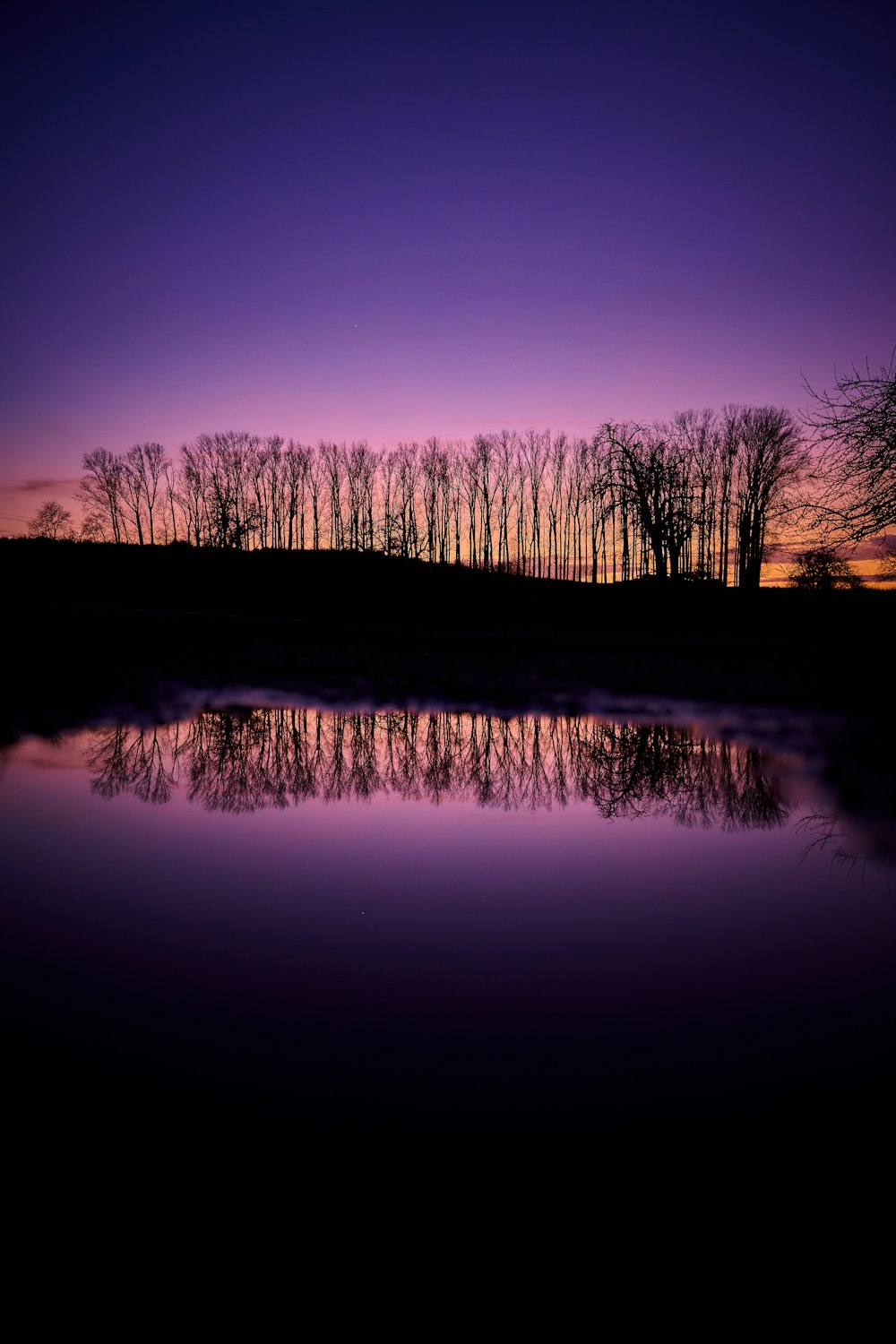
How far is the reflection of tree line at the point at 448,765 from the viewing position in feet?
21.0

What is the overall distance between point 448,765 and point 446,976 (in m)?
4.39

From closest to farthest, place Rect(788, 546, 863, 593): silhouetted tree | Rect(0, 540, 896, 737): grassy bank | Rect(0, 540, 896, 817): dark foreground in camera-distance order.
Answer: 1. Rect(0, 540, 896, 817): dark foreground
2. Rect(0, 540, 896, 737): grassy bank
3. Rect(788, 546, 863, 593): silhouetted tree

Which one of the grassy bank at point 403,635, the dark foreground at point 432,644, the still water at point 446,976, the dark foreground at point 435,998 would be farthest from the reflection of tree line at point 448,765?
the grassy bank at point 403,635

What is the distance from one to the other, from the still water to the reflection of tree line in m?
0.07

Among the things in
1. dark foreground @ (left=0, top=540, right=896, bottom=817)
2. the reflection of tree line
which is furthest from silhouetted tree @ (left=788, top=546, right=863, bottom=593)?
the reflection of tree line

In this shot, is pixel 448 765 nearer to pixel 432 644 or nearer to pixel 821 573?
pixel 432 644

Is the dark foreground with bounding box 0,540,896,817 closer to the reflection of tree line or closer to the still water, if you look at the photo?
the reflection of tree line

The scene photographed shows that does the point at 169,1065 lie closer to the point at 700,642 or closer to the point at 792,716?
the point at 792,716

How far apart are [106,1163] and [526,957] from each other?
197 cm

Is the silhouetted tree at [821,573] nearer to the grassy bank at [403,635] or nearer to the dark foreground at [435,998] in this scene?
the grassy bank at [403,635]

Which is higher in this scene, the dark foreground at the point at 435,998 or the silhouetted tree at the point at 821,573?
the silhouetted tree at the point at 821,573

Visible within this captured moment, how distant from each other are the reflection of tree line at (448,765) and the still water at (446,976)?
73mm

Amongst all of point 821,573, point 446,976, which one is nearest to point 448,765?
point 446,976

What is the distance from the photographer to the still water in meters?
2.36
